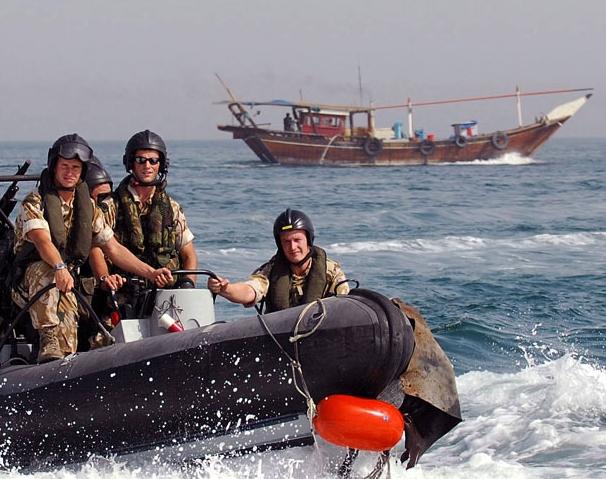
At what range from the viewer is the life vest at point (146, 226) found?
6.55m

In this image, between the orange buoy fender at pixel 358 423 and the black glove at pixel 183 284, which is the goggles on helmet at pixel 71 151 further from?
the orange buoy fender at pixel 358 423

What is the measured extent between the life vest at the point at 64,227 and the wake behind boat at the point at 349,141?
47.0 m

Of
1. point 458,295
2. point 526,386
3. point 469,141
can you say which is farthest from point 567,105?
point 526,386

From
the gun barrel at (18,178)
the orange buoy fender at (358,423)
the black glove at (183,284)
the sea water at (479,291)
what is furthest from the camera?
the sea water at (479,291)

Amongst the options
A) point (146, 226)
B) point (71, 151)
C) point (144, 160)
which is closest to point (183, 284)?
point (146, 226)

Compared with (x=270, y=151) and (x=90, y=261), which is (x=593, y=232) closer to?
(x=90, y=261)

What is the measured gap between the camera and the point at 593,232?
64.5ft

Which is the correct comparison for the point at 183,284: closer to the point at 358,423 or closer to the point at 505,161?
the point at 358,423

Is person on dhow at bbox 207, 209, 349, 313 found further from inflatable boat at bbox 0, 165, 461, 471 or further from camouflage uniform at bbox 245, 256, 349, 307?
inflatable boat at bbox 0, 165, 461, 471

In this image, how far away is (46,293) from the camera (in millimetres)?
5957

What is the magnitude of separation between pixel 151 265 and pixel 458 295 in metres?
6.89

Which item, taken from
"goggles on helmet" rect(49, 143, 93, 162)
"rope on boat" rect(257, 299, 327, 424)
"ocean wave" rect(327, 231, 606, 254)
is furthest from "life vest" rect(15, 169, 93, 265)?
"ocean wave" rect(327, 231, 606, 254)

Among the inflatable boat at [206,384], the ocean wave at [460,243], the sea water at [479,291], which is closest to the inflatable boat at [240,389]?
the inflatable boat at [206,384]

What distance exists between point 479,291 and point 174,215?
7227 mm
